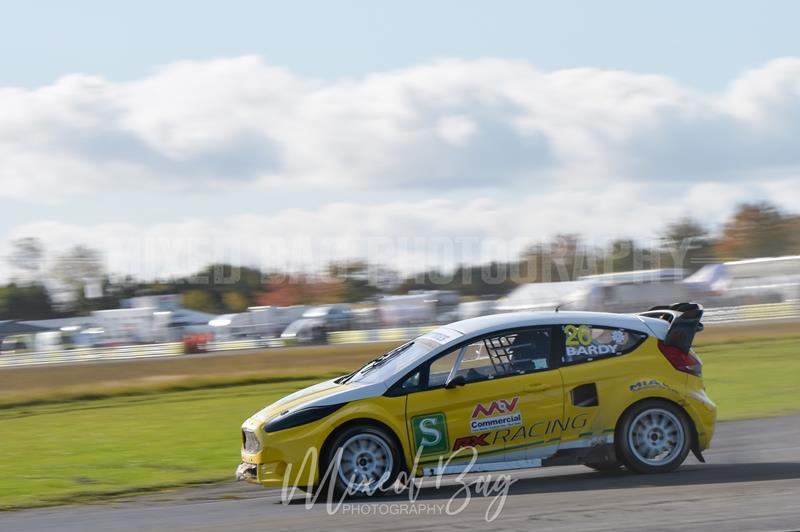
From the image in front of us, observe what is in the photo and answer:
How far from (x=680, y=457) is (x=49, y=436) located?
11.9m

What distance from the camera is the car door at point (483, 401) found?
9.19 meters

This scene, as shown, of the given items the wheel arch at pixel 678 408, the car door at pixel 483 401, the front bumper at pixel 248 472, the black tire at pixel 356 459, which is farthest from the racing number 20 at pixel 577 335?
the front bumper at pixel 248 472

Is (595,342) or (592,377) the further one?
(595,342)

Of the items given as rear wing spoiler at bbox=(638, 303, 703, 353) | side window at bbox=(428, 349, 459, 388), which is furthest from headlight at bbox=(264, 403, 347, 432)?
rear wing spoiler at bbox=(638, 303, 703, 353)

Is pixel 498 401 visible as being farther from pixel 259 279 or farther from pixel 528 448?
pixel 259 279

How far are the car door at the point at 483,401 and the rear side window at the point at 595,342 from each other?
0.28 metres

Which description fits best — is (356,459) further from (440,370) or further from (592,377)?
(592,377)

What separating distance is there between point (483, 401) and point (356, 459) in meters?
1.21

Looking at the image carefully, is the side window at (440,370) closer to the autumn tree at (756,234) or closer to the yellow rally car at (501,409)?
the yellow rally car at (501,409)

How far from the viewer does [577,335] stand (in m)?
9.74

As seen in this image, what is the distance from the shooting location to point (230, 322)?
204ft

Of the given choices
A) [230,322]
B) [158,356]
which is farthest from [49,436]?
[230,322]

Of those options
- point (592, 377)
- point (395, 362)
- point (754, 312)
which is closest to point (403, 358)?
point (395, 362)

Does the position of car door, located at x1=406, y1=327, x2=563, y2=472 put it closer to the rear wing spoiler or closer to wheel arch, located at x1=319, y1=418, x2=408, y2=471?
wheel arch, located at x1=319, y1=418, x2=408, y2=471
